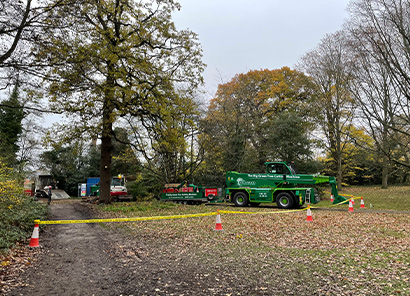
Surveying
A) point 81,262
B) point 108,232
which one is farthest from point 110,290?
point 108,232

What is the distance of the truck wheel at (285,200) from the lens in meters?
17.3

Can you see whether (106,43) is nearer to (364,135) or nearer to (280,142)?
(280,142)

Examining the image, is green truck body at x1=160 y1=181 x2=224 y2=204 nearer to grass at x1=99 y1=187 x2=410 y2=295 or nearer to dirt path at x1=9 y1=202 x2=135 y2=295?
grass at x1=99 y1=187 x2=410 y2=295

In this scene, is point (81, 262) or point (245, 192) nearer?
point (81, 262)

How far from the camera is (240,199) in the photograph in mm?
19094

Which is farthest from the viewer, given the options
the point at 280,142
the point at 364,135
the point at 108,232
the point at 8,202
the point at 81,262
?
the point at 364,135

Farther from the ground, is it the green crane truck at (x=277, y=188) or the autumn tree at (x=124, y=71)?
the autumn tree at (x=124, y=71)

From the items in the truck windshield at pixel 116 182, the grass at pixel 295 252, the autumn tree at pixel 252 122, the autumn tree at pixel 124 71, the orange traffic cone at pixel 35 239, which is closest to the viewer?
the grass at pixel 295 252

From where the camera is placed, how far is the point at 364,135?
2961 cm

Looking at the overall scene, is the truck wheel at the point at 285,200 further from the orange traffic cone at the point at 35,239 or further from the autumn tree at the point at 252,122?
the orange traffic cone at the point at 35,239

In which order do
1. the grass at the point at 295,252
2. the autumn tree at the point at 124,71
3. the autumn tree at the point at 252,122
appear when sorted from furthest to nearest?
the autumn tree at the point at 252,122 < the autumn tree at the point at 124,71 < the grass at the point at 295,252

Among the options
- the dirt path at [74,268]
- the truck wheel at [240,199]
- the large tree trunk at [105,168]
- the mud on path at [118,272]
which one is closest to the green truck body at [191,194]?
the truck wheel at [240,199]

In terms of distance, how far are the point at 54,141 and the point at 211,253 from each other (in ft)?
44.3

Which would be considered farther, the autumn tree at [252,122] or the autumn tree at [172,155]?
the autumn tree at [252,122]
